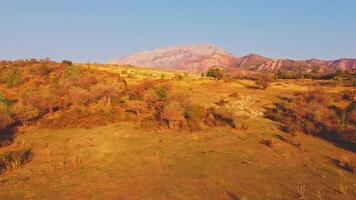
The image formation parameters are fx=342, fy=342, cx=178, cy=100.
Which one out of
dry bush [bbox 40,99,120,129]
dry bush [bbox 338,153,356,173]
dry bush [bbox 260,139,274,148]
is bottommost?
dry bush [bbox 338,153,356,173]

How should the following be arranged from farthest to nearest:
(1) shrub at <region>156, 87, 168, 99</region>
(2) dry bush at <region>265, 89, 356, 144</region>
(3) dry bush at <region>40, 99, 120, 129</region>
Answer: (1) shrub at <region>156, 87, 168, 99</region> < (3) dry bush at <region>40, 99, 120, 129</region> < (2) dry bush at <region>265, 89, 356, 144</region>

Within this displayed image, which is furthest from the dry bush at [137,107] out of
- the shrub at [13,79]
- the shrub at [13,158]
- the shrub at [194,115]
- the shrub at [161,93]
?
the shrub at [13,79]

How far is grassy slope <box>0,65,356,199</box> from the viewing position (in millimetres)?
12469

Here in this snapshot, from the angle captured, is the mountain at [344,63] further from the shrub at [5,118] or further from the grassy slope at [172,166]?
the shrub at [5,118]

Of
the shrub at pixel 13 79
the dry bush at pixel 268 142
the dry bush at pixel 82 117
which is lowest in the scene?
the dry bush at pixel 268 142

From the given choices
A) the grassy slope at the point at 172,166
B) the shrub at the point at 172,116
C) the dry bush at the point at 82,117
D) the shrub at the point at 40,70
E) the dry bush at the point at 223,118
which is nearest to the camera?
the grassy slope at the point at 172,166

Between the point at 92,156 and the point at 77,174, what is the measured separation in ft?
8.41

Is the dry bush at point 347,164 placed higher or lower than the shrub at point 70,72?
lower

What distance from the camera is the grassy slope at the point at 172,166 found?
12469 mm

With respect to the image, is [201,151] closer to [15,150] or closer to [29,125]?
[15,150]

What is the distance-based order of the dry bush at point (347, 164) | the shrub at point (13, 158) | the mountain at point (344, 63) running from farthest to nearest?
the mountain at point (344, 63) → the shrub at point (13, 158) → the dry bush at point (347, 164)

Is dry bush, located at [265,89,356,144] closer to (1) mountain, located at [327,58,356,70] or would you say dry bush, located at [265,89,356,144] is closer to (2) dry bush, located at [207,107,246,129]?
(2) dry bush, located at [207,107,246,129]

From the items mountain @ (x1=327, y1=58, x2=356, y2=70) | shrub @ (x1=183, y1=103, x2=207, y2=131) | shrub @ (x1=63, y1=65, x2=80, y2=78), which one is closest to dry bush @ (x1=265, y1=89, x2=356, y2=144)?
shrub @ (x1=183, y1=103, x2=207, y2=131)

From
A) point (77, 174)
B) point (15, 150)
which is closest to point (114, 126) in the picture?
point (15, 150)
